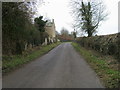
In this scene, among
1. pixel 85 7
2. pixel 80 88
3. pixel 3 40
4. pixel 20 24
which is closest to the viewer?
pixel 80 88

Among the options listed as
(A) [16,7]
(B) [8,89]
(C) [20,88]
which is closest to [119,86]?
(C) [20,88]

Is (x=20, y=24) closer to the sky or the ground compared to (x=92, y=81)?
closer to the sky

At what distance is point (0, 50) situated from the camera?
14703mm

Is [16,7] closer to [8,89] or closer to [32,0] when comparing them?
[32,0]

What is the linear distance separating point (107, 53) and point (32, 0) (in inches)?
317

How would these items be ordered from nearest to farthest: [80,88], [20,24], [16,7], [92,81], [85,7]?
[80,88] < [92,81] < [16,7] < [20,24] < [85,7]

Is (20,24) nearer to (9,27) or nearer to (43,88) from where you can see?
(9,27)

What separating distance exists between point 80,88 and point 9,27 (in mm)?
9929

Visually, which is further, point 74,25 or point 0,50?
point 74,25

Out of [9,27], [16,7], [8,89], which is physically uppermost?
[16,7]

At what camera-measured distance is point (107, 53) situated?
48.2ft

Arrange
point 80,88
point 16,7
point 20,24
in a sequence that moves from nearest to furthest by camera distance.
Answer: point 80,88 < point 16,7 < point 20,24

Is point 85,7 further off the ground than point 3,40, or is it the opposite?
point 85,7

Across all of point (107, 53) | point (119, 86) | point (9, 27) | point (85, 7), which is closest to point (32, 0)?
point (9, 27)
